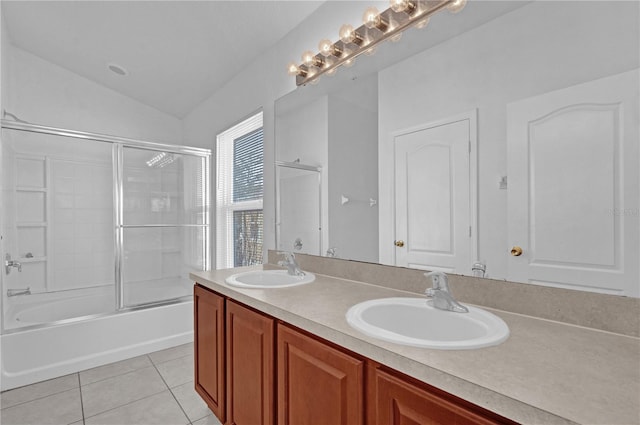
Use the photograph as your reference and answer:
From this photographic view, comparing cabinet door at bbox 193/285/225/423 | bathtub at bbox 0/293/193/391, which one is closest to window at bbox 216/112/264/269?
bathtub at bbox 0/293/193/391

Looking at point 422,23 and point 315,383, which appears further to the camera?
point 422,23

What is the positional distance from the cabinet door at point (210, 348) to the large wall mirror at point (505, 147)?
0.79 m

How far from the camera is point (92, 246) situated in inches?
131

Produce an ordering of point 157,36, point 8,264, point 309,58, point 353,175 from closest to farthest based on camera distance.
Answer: point 353,175 < point 309,58 < point 8,264 < point 157,36

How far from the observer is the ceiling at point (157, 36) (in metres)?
2.28

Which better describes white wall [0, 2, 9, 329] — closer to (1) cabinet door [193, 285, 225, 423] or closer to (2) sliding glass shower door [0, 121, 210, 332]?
(2) sliding glass shower door [0, 121, 210, 332]

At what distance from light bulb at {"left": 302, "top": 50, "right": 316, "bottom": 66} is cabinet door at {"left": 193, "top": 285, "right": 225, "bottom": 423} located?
1.52 metres

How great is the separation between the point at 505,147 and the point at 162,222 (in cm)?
317

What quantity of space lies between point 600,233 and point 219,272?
6.02 feet

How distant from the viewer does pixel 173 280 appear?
3.38 meters

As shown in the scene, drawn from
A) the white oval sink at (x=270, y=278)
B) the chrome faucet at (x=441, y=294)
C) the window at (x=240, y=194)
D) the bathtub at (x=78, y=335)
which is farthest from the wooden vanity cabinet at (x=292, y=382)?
the bathtub at (x=78, y=335)

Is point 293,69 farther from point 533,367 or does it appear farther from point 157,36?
point 533,367

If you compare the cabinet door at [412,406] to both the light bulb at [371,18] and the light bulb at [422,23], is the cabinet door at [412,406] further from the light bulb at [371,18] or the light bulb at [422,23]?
the light bulb at [371,18]

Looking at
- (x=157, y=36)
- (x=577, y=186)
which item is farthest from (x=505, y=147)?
(x=157, y=36)
